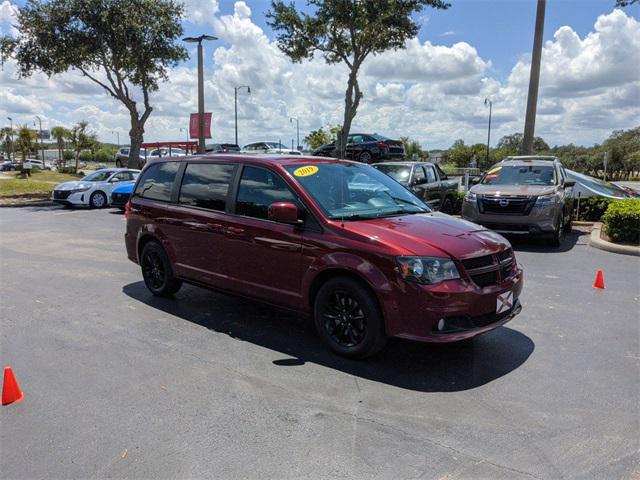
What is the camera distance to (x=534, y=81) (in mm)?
16797

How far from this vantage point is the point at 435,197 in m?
13.8

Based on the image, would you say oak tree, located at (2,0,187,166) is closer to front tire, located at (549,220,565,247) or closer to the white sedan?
the white sedan

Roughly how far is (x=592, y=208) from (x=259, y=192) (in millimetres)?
11614

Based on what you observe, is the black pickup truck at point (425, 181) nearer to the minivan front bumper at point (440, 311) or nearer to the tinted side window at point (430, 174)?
the tinted side window at point (430, 174)

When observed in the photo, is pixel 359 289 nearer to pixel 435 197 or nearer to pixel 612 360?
pixel 612 360

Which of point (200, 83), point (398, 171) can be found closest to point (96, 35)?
point (200, 83)

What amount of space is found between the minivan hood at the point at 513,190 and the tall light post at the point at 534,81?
7.51 metres

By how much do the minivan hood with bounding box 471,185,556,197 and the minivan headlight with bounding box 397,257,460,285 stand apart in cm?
671

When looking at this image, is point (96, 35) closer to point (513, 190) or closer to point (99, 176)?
point (99, 176)

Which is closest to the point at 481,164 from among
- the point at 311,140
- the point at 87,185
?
the point at 311,140

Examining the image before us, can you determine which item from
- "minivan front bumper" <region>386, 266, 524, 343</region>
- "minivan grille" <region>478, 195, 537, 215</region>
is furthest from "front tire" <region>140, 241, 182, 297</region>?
"minivan grille" <region>478, 195, 537, 215</region>

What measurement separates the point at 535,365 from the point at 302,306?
2104 mm

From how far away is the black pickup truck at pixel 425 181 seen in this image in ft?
42.1

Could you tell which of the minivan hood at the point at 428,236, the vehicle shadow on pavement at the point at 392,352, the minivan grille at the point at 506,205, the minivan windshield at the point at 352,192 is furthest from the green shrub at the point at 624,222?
the minivan hood at the point at 428,236
